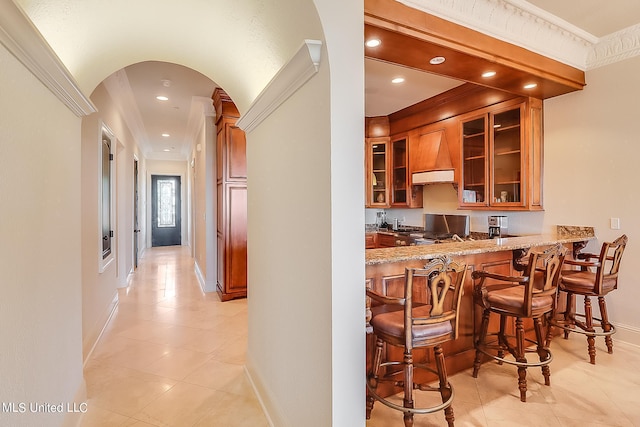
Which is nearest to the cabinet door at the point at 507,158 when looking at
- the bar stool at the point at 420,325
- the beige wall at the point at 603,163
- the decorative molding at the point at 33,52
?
the beige wall at the point at 603,163

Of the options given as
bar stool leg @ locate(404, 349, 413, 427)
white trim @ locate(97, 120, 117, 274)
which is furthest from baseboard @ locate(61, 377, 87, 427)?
bar stool leg @ locate(404, 349, 413, 427)

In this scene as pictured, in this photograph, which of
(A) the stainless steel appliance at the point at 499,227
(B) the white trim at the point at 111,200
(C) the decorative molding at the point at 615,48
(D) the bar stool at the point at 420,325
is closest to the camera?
(D) the bar stool at the point at 420,325

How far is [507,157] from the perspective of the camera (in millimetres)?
3748

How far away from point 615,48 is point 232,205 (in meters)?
4.60

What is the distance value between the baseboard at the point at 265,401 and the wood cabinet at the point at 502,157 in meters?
3.23

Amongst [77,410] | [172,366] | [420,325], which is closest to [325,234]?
[420,325]

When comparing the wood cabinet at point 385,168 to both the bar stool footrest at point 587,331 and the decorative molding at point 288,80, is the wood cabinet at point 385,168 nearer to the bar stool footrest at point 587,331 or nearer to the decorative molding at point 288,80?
the bar stool footrest at point 587,331

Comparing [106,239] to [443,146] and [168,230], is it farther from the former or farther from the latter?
[168,230]

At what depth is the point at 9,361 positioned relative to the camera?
3.92 feet

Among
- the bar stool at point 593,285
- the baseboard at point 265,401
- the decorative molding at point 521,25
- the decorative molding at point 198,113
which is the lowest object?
the baseboard at point 265,401

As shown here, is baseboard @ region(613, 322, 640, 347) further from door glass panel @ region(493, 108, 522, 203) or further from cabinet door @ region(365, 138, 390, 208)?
cabinet door @ region(365, 138, 390, 208)

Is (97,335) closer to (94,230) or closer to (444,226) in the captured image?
(94,230)

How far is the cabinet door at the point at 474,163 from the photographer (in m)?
3.93

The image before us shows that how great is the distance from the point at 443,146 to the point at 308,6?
3533 millimetres
